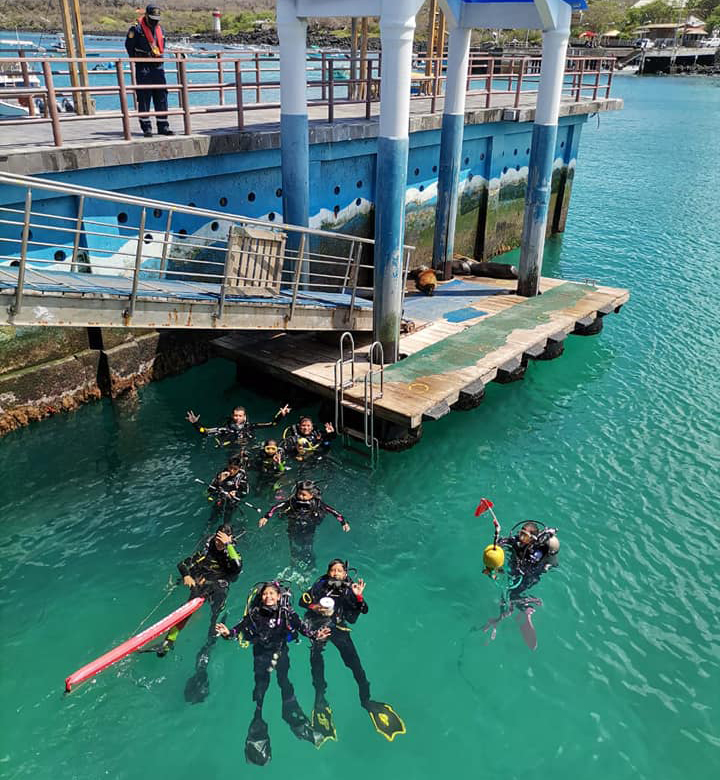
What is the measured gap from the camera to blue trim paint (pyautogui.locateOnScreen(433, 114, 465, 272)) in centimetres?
1667

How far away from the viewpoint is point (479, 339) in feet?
45.6

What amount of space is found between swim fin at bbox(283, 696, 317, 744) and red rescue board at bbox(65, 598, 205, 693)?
5.37 ft

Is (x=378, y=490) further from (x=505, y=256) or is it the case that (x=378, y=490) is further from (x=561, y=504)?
(x=505, y=256)

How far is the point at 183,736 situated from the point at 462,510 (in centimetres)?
531

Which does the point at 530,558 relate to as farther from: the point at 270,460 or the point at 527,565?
the point at 270,460

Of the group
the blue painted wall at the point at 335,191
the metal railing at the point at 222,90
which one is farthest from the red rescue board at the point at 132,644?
the metal railing at the point at 222,90

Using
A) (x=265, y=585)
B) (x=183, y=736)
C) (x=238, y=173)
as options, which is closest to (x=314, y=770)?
(x=183, y=736)

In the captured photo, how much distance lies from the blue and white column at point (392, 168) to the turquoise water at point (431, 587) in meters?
2.40

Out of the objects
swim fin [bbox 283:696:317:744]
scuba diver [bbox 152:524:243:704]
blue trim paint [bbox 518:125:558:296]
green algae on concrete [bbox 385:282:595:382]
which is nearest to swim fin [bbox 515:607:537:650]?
swim fin [bbox 283:696:317:744]

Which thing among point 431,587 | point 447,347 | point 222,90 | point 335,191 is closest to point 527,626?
point 431,587

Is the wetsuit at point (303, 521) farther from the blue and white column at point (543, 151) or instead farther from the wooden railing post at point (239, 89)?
the blue and white column at point (543, 151)

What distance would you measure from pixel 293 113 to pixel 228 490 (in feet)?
24.0

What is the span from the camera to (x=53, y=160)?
10711mm

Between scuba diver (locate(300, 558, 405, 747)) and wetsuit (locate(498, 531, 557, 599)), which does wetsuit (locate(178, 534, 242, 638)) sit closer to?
scuba diver (locate(300, 558, 405, 747))
